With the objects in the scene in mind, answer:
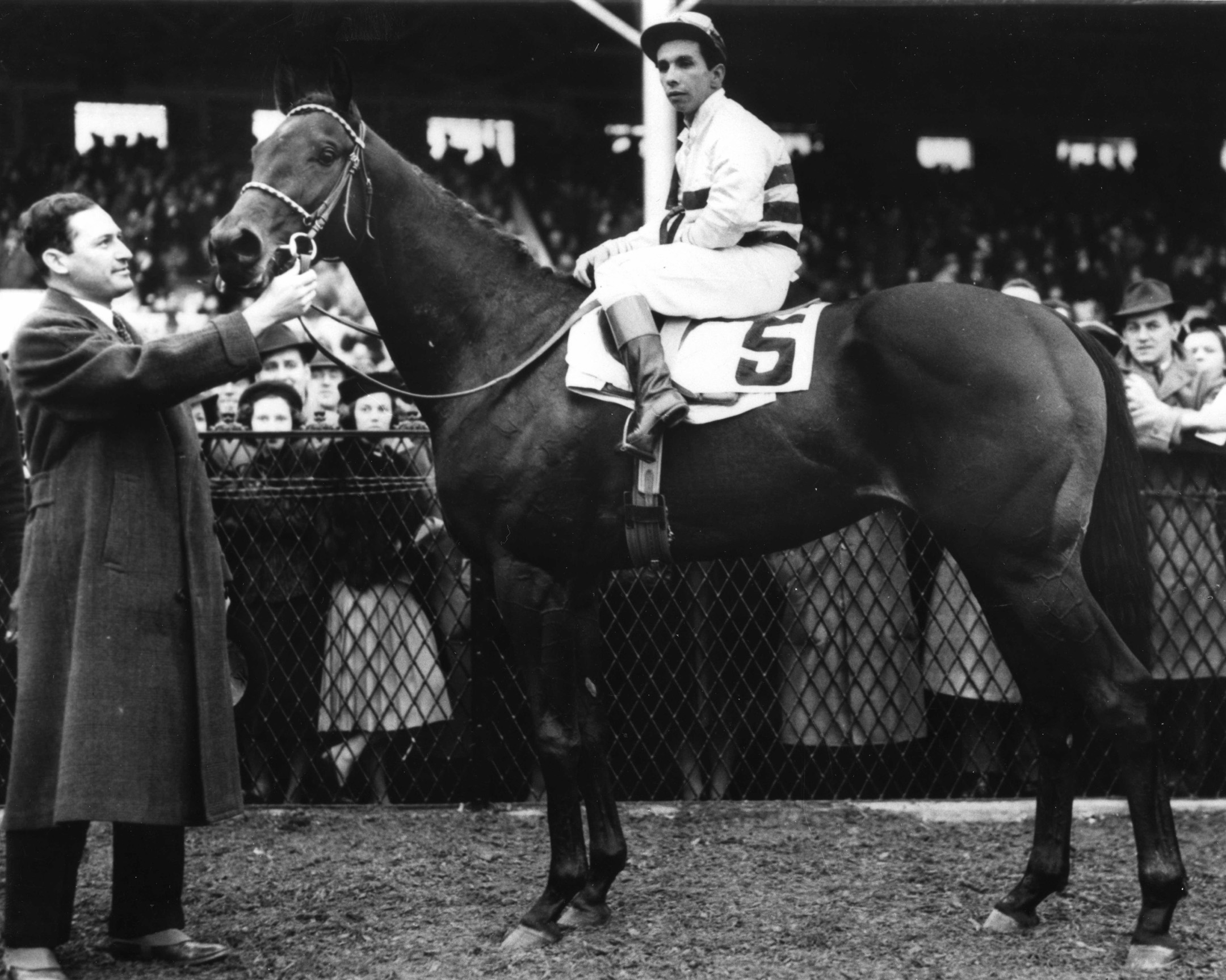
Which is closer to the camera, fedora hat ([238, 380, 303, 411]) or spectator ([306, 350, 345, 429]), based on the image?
fedora hat ([238, 380, 303, 411])

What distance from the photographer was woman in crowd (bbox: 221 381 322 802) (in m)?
5.44

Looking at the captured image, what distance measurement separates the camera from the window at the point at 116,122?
28.8ft

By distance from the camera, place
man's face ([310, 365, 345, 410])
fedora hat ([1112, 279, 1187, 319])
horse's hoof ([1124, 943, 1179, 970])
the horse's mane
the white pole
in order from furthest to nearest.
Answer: man's face ([310, 365, 345, 410]) < fedora hat ([1112, 279, 1187, 319]) < the white pole < the horse's mane < horse's hoof ([1124, 943, 1179, 970])

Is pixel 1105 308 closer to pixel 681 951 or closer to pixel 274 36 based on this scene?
pixel 274 36

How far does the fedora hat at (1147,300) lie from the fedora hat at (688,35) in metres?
2.78

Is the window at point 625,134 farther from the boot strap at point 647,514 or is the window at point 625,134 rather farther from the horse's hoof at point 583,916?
the horse's hoof at point 583,916

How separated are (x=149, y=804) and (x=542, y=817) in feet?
7.35

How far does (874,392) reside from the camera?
12.9 feet

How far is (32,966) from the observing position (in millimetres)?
3576

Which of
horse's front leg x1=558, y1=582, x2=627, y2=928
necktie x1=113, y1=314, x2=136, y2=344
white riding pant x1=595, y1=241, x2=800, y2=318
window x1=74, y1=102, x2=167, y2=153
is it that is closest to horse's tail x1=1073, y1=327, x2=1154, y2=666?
white riding pant x1=595, y1=241, x2=800, y2=318

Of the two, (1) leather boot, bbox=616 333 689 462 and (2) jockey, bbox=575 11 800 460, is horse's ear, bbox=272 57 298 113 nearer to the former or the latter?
(2) jockey, bbox=575 11 800 460

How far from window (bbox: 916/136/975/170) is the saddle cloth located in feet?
18.1

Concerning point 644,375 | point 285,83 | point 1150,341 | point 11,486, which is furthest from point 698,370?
point 1150,341

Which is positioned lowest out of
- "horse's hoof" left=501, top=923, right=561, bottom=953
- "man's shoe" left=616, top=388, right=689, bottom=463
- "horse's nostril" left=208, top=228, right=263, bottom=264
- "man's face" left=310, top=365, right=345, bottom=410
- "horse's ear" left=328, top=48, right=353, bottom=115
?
"horse's hoof" left=501, top=923, right=561, bottom=953
